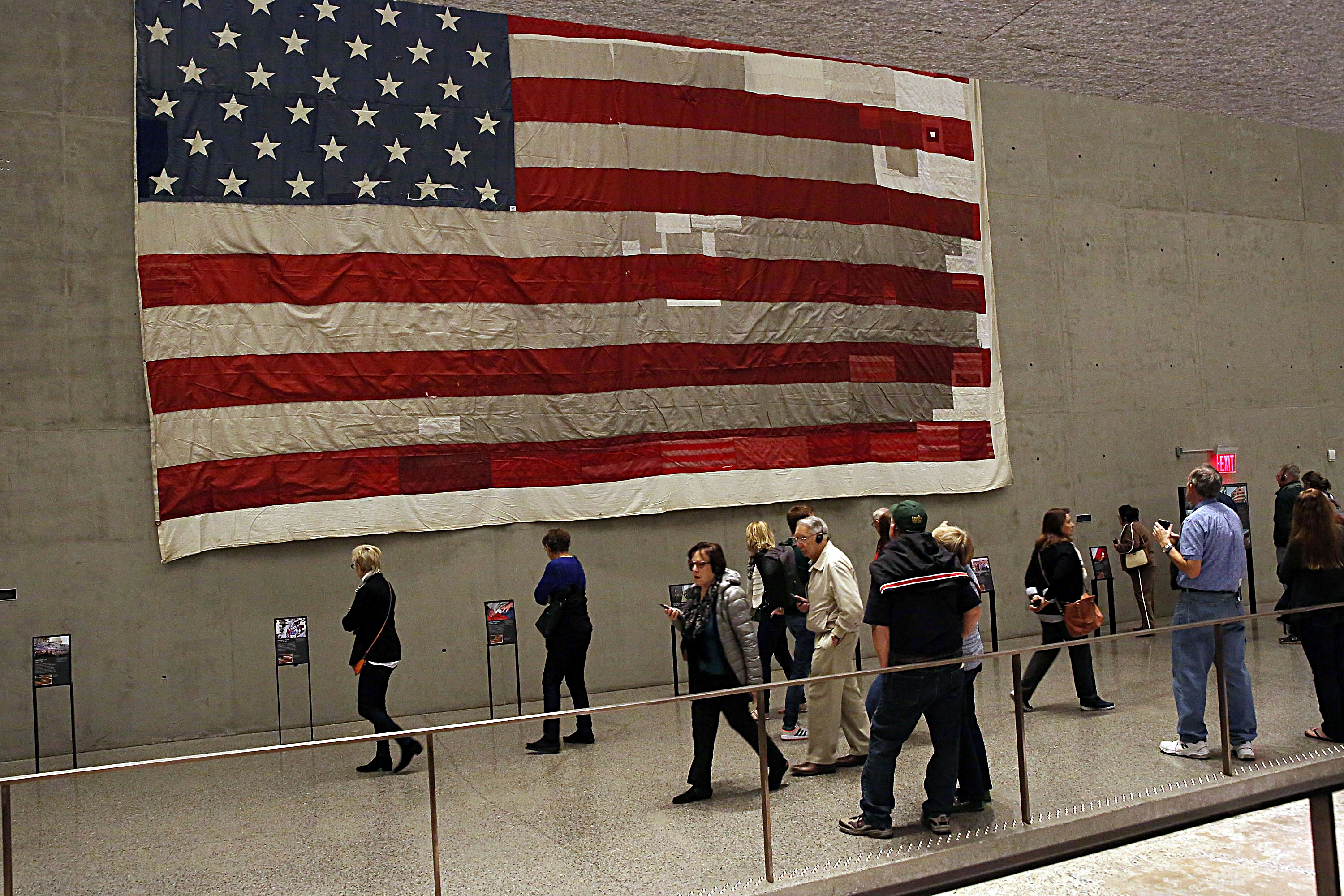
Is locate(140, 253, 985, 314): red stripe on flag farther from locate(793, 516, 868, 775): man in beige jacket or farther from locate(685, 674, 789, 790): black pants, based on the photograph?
locate(685, 674, 789, 790): black pants

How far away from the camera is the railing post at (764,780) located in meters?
4.49

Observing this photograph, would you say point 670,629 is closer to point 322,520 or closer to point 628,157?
point 322,520

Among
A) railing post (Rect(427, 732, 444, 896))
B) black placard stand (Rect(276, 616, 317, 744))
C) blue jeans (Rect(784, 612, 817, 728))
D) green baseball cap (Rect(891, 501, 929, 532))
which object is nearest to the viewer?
railing post (Rect(427, 732, 444, 896))

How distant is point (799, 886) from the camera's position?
4402 millimetres

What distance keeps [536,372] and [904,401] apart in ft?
14.4

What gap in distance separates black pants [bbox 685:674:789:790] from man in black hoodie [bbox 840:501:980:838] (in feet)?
1.46

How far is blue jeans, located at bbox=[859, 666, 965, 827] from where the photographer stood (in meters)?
4.89

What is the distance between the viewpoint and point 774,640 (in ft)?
26.8

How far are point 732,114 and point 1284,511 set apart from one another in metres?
6.99

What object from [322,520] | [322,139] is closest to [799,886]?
[322,520]

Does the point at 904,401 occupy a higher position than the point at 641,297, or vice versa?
the point at 641,297

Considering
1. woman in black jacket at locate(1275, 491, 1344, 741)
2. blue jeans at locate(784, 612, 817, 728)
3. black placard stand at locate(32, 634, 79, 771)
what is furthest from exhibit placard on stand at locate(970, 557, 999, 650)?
black placard stand at locate(32, 634, 79, 771)

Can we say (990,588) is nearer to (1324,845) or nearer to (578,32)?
(578,32)

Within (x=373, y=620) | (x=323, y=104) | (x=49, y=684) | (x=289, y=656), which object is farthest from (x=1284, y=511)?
(x=49, y=684)
